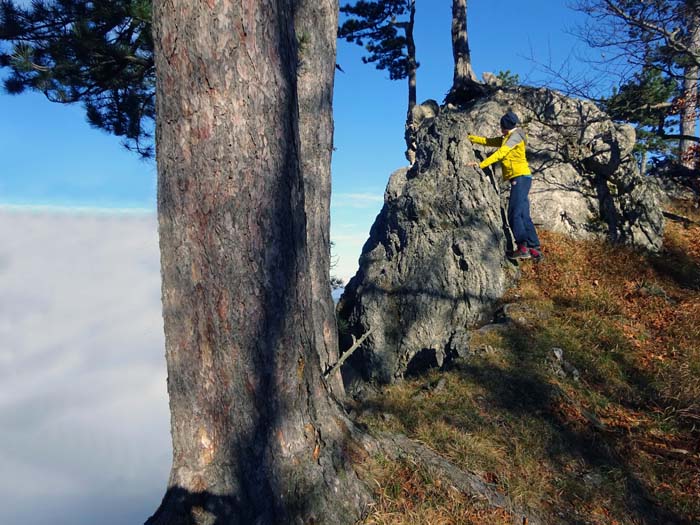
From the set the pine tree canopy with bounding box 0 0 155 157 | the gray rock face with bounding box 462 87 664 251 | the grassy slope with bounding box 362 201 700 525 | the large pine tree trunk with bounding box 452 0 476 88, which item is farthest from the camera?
the large pine tree trunk with bounding box 452 0 476 88

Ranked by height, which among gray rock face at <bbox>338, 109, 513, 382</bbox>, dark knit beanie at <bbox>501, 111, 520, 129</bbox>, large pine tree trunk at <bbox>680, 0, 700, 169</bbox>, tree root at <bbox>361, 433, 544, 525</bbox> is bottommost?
tree root at <bbox>361, 433, 544, 525</bbox>

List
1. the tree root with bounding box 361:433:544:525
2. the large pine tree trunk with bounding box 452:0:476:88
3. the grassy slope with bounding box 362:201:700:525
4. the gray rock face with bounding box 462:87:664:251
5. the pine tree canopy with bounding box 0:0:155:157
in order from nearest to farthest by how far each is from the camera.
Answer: the tree root with bounding box 361:433:544:525
the grassy slope with bounding box 362:201:700:525
the pine tree canopy with bounding box 0:0:155:157
the gray rock face with bounding box 462:87:664:251
the large pine tree trunk with bounding box 452:0:476:88

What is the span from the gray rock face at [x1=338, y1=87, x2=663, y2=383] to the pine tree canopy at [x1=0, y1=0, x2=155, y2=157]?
207 inches

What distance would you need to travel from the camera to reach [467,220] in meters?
8.48

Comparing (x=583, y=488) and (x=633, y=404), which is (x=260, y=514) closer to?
(x=583, y=488)

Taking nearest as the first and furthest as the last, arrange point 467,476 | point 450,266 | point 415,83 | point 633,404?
point 467,476
point 633,404
point 450,266
point 415,83

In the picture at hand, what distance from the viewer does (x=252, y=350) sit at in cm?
316

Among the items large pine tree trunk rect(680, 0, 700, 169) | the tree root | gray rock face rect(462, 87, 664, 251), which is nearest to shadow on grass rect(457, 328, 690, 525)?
the tree root

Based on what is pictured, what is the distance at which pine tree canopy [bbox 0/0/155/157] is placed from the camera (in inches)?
290

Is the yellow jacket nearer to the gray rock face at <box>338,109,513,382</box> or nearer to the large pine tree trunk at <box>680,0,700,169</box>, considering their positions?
the gray rock face at <box>338,109,513,382</box>

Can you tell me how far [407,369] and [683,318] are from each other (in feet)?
13.8

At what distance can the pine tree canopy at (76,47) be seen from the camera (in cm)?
737

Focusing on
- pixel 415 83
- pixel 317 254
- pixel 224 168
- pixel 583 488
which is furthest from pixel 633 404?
pixel 415 83

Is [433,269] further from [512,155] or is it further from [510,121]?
[510,121]
